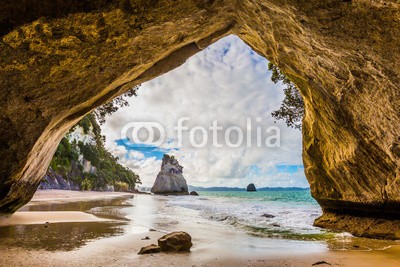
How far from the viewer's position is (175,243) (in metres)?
5.15

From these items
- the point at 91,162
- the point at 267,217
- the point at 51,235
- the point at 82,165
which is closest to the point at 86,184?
the point at 82,165

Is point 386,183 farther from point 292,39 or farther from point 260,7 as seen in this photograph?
point 260,7

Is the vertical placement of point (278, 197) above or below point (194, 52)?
below

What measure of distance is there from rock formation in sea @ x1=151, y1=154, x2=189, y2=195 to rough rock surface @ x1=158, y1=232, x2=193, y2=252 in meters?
64.5

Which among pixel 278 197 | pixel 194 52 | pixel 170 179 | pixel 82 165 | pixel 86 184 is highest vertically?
pixel 194 52

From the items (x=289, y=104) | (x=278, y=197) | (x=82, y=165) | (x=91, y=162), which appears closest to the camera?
(x=289, y=104)

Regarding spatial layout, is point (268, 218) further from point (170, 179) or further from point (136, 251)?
point (170, 179)

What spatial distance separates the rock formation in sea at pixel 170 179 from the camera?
68875mm

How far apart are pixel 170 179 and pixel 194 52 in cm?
6413

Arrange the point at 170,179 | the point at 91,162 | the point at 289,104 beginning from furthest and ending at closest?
the point at 170,179
the point at 91,162
the point at 289,104

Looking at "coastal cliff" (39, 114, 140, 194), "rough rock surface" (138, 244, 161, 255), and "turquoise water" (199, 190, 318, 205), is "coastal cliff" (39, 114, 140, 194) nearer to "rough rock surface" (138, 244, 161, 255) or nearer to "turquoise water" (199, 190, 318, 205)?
"turquoise water" (199, 190, 318, 205)

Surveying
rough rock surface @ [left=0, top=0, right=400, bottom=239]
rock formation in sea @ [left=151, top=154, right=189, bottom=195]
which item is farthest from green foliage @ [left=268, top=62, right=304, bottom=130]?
rock formation in sea @ [left=151, top=154, right=189, bottom=195]

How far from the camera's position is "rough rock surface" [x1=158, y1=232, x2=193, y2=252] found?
5062 mm

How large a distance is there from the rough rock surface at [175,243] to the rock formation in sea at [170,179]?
212ft
